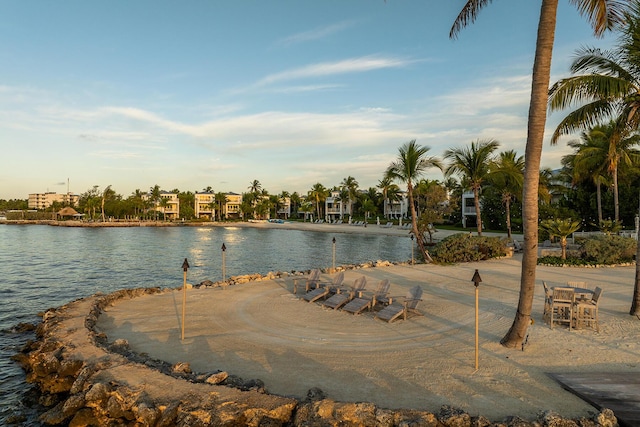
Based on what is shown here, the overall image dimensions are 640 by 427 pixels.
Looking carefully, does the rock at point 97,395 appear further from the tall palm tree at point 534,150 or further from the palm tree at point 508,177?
the palm tree at point 508,177

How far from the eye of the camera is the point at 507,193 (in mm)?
38531

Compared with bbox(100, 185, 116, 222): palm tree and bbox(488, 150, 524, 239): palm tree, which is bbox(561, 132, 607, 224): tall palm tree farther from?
bbox(100, 185, 116, 222): palm tree

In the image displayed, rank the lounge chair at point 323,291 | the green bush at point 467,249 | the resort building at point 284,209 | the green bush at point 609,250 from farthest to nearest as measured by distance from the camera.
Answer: the resort building at point 284,209 < the green bush at point 467,249 < the green bush at point 609,250 < the lounge chair at point 323,291

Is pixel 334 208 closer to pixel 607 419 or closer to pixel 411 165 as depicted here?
pixel 411 165

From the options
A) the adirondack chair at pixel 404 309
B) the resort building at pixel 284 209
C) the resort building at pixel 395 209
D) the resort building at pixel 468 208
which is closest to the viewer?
the adirondack chair at pixel 404 309

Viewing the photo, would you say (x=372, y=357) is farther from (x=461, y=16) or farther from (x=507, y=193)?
(x=507, y=193)

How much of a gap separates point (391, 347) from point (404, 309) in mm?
2588

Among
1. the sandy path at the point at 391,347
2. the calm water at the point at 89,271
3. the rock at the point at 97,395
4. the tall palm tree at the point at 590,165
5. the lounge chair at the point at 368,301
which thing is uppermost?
the tall palm tree at the point at 590,165

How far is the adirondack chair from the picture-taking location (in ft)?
40.1

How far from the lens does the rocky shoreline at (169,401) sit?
6.38 meters

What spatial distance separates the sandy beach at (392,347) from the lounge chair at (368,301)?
0.41 metres

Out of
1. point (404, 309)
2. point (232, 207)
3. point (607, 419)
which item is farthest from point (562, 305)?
point (232, 207)

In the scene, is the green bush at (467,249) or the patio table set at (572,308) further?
the green bush at (467,249)

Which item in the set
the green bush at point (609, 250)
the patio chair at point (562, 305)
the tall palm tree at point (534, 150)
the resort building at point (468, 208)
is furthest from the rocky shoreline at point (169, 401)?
the resort building at point (468, 208)
